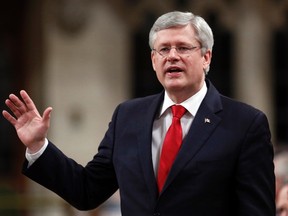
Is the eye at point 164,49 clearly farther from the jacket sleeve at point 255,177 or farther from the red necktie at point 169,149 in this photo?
the jacket sleeve at point 255,177

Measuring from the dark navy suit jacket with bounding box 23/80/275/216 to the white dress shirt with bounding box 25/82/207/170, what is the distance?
0.02m

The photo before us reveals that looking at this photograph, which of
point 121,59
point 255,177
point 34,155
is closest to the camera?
point 255,177

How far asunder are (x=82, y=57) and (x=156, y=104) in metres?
6.72

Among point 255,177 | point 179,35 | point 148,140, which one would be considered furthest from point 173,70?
point 255,177

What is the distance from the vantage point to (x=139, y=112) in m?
3.40

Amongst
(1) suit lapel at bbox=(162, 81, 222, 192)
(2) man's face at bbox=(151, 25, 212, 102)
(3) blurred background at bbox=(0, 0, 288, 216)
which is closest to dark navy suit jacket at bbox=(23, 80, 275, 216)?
(1) suit lapel at bbox=(162, 81, 222, 192)

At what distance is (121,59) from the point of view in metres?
10.2

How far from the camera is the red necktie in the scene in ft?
10.5

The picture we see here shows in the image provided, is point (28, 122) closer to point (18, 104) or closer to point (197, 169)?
point (18, 104)

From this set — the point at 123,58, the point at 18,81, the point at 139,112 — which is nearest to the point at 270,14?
the point at 123,58

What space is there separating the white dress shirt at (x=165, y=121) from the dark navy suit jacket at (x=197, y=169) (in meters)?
0.02

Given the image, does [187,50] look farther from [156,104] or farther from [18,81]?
[18,81]

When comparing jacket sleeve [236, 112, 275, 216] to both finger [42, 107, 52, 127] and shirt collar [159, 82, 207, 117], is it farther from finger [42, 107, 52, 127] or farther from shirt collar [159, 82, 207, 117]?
finger [42, 107, 52, 127]

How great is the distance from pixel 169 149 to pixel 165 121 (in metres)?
0.13
